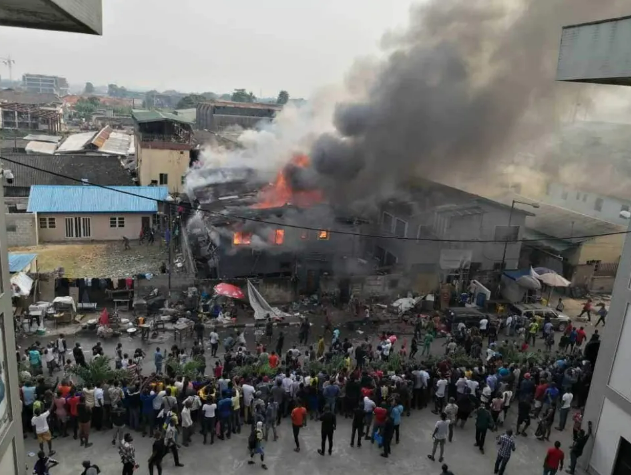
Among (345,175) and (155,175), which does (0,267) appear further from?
(155,175)

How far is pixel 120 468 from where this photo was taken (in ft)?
29.6

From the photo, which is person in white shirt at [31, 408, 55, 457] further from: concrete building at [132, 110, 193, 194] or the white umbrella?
concrete building at [132, 110, 193, 194]

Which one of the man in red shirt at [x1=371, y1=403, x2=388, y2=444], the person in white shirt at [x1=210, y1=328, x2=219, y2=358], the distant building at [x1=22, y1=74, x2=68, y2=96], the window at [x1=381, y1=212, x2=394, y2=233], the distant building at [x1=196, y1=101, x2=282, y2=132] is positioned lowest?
the person in white shirt at [x1=210, y1=328, x2=219, y2=358]

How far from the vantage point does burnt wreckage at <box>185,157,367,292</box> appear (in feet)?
69.1

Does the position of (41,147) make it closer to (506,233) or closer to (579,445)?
(506,233)

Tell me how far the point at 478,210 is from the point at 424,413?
12.8m

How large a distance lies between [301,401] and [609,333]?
6.05 m

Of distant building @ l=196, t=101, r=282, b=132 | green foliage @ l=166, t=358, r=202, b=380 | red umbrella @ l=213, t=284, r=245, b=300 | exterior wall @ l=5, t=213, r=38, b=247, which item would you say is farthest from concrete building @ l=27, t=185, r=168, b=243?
distant building @ l=196, t=101, r=282, b=132

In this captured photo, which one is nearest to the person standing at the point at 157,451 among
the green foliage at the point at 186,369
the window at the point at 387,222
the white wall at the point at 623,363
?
the green foliage at the point at 186,369

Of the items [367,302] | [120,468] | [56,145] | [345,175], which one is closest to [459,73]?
[345,175]

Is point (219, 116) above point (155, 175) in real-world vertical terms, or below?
above

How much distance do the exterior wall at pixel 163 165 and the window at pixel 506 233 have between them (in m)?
19.6

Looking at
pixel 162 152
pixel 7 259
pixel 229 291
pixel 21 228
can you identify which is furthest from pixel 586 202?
pixel 7 259

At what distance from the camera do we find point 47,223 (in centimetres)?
2570
